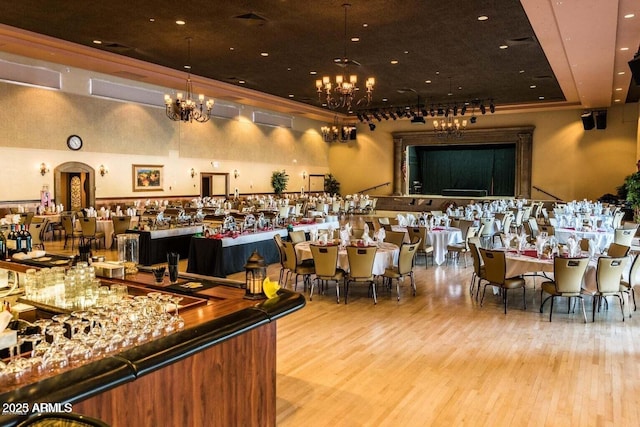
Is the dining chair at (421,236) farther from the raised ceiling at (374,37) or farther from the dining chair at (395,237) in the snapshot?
the raised ceiling at (374,37)

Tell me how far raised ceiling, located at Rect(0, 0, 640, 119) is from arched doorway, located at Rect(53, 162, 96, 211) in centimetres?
291

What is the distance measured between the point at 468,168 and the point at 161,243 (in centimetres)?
2002

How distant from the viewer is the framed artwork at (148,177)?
1625 centimetres

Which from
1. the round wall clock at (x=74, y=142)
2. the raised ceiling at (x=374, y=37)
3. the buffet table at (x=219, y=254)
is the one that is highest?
the raised ceiling at (x=374, y=37)

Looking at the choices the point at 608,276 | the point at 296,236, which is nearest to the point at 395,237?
the point at 296,236

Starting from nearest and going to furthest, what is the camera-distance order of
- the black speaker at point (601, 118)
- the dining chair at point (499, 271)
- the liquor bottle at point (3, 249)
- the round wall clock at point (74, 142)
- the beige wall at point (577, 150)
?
1. the liquor bottle at point (3, 249)
2. the dining chair at point (499, 271)
3. the round wall clock at point (74, 142)
4. the black speaker at point (601, 118)
5. the beige wall at point (577, 150)

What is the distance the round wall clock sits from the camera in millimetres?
14275

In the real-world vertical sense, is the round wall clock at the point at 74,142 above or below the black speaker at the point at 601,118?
below

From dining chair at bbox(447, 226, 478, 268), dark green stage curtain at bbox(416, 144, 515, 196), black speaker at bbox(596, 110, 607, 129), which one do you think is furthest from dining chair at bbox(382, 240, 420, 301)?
dark green stage curtain at bbox(416, 144, 515, 196)

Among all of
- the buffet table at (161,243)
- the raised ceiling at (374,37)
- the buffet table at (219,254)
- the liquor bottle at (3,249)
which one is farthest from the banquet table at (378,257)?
the raised ceiling at (374,37)

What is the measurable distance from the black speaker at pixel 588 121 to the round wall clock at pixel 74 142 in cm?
1738

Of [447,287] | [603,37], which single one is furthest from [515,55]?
[447,287]

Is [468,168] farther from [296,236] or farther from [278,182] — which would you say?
[296,236]

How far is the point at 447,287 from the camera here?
8133mm
